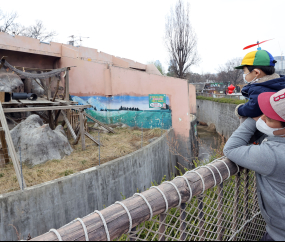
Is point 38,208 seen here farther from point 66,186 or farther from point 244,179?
point 244,179

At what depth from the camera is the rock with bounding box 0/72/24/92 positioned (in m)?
12.2

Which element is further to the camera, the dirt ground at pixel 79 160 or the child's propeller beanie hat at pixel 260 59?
the dirt ground at pixel 79 160

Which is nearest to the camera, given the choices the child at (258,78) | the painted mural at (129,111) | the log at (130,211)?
the log at (130,211)

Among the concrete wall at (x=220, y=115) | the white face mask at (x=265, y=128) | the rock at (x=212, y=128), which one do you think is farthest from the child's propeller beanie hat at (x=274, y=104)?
the rock at (x=212, y=128)

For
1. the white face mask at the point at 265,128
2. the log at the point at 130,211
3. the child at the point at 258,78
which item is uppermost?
the child at the point at 258,78

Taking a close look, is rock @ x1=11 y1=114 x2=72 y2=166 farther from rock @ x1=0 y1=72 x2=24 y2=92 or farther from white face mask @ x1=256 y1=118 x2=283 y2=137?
white face mask @ x1=256 y1=118 x2=283 y2=137

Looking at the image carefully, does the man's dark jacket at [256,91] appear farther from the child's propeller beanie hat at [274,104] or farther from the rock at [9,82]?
the rock at [9,82]

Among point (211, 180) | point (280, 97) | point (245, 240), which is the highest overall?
point (280, 97)

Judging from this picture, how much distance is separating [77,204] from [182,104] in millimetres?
7285

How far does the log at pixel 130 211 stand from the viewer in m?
1.05

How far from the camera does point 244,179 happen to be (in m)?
2.11

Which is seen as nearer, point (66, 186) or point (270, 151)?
point (270, 151)

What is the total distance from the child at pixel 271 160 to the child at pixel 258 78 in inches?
11.2

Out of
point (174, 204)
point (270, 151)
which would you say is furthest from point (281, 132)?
point (174, 204)
